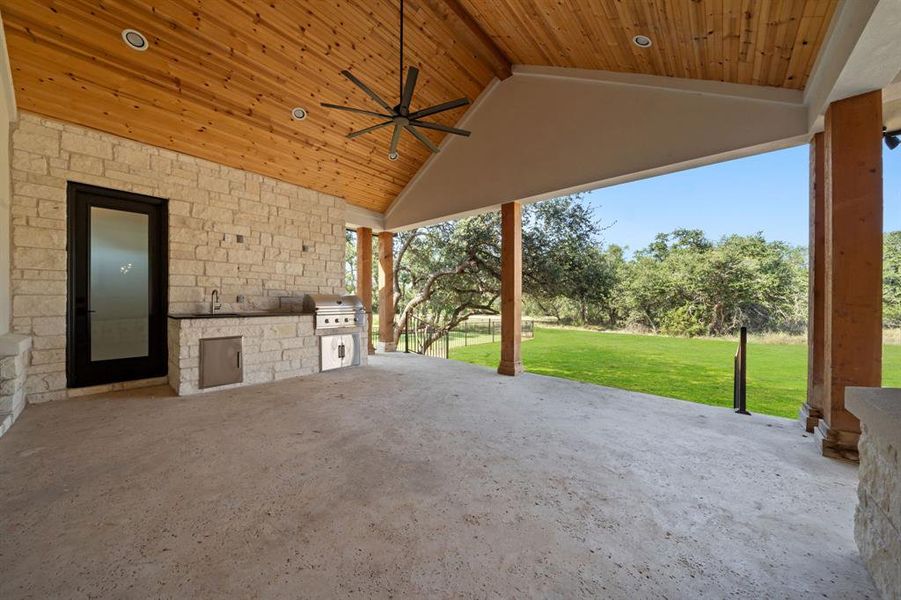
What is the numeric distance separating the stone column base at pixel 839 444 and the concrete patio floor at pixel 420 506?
0.13m

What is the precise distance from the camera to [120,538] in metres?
1.49

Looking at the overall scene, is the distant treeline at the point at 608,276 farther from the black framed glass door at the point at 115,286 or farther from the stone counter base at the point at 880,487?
the stone counter base at the point at 880,487

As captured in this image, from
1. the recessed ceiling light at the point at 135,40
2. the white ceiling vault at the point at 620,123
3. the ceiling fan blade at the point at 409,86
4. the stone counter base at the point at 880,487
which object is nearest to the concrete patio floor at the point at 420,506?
the stone counter base at the point at 880,487

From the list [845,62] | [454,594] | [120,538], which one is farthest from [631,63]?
[120,538]

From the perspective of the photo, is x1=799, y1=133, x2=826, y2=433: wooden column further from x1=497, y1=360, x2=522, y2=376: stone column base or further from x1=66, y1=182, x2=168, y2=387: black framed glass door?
x1=66, y1=182, x2=168, y2=387: black framed glass door

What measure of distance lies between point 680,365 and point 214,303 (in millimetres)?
8243

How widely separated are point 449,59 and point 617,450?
491cm

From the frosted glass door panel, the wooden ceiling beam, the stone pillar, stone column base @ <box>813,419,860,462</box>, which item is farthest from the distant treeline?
the frosted glass door panel

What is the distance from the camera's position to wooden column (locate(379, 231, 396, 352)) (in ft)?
22.8

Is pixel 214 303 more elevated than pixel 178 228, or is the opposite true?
pixel 178 228

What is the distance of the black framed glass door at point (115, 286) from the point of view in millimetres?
3674

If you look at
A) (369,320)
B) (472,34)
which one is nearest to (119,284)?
(369,320)

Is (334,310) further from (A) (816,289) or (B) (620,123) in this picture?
(A) (816,289)

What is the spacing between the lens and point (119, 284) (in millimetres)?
3953
